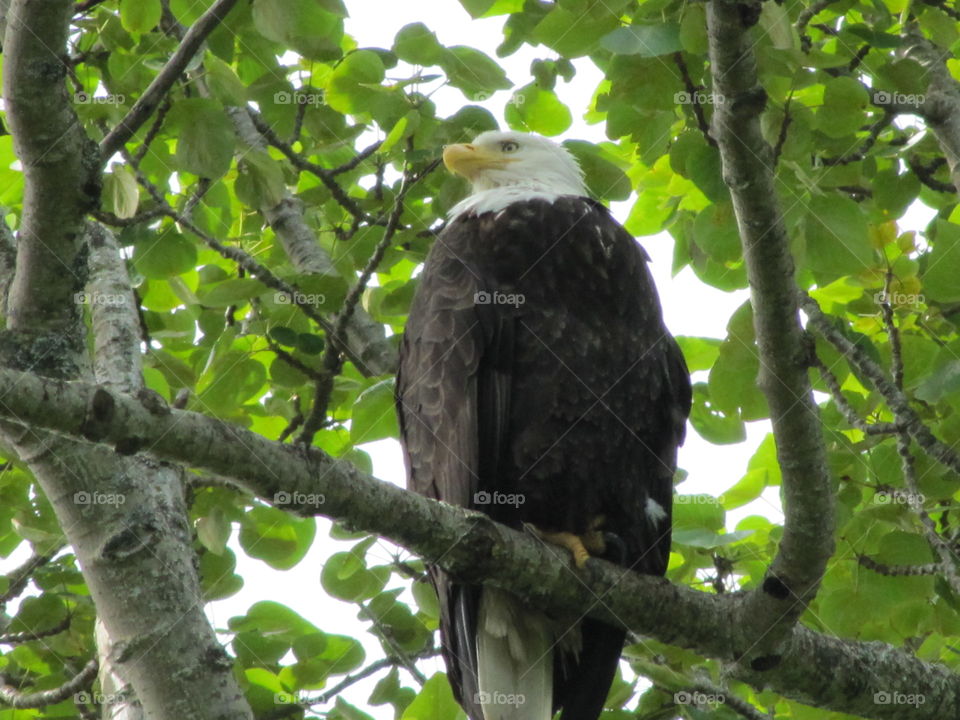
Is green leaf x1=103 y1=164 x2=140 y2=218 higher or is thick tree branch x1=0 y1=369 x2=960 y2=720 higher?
green leaf x1=103 y1=164 x2=140 y2=218

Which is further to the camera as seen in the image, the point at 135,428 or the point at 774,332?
the point at 774,332

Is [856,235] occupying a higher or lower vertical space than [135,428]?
higher

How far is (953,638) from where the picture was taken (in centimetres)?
366

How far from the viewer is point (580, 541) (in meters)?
3.59

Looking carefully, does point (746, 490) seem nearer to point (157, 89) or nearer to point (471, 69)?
point (471, 69)

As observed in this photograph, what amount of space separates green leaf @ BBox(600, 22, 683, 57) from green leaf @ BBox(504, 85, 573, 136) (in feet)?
4.68

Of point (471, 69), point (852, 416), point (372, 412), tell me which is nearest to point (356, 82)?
point (471, 69)

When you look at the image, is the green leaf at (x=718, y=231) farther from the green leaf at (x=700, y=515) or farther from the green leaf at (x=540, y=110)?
the green leaf at (x=540, y=110)

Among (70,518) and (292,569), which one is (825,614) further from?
(70,518)

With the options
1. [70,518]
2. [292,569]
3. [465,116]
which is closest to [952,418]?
[465,116]

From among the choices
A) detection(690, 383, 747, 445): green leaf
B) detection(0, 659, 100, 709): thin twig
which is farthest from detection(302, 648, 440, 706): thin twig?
detection(690, 383, 747, 445): green leaf

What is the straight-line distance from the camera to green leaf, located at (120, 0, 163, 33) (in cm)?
327

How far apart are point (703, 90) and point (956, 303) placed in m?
1.12

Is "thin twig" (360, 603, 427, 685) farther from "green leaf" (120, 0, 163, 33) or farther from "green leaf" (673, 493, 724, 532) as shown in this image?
"green leaf" (120, 0, 163, 33)
